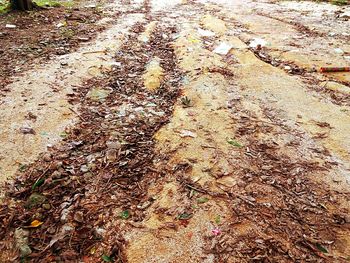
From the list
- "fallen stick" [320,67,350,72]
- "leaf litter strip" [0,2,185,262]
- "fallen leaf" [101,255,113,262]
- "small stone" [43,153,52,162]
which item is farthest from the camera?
"fallen stick" [320,67,350,72]

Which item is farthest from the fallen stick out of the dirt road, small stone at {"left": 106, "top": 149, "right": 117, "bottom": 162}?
small stone at {"left": 106, "top": 149, "right": 117, "bottom": 162}

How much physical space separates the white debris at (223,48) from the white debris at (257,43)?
46 centimetres

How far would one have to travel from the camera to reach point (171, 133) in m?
2.75

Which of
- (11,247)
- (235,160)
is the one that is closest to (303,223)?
(235,160)

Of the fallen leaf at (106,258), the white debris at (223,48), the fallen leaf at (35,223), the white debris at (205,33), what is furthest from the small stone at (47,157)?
the white debris at (205,33)

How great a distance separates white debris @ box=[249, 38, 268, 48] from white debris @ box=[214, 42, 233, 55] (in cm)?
46

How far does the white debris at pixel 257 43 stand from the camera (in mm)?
5104

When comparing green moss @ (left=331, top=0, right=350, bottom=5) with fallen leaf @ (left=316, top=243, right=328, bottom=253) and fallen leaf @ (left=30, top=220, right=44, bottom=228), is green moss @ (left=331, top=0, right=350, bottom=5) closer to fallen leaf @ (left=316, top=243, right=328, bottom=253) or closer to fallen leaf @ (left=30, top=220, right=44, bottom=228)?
fallen leaf @ (left=316, top=243, right=328, bottom=253)

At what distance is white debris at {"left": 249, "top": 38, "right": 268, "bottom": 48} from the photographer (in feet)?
16.7

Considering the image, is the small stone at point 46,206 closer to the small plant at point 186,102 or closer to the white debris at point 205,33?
the small plant at point 186,102

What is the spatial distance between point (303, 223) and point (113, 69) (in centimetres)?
328

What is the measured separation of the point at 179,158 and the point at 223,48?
3.11 meters

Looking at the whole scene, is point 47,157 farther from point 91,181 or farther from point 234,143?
point 234,143

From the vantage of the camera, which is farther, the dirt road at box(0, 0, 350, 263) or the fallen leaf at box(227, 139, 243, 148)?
the fallen leaf at box(227, 139, 243, 148)
